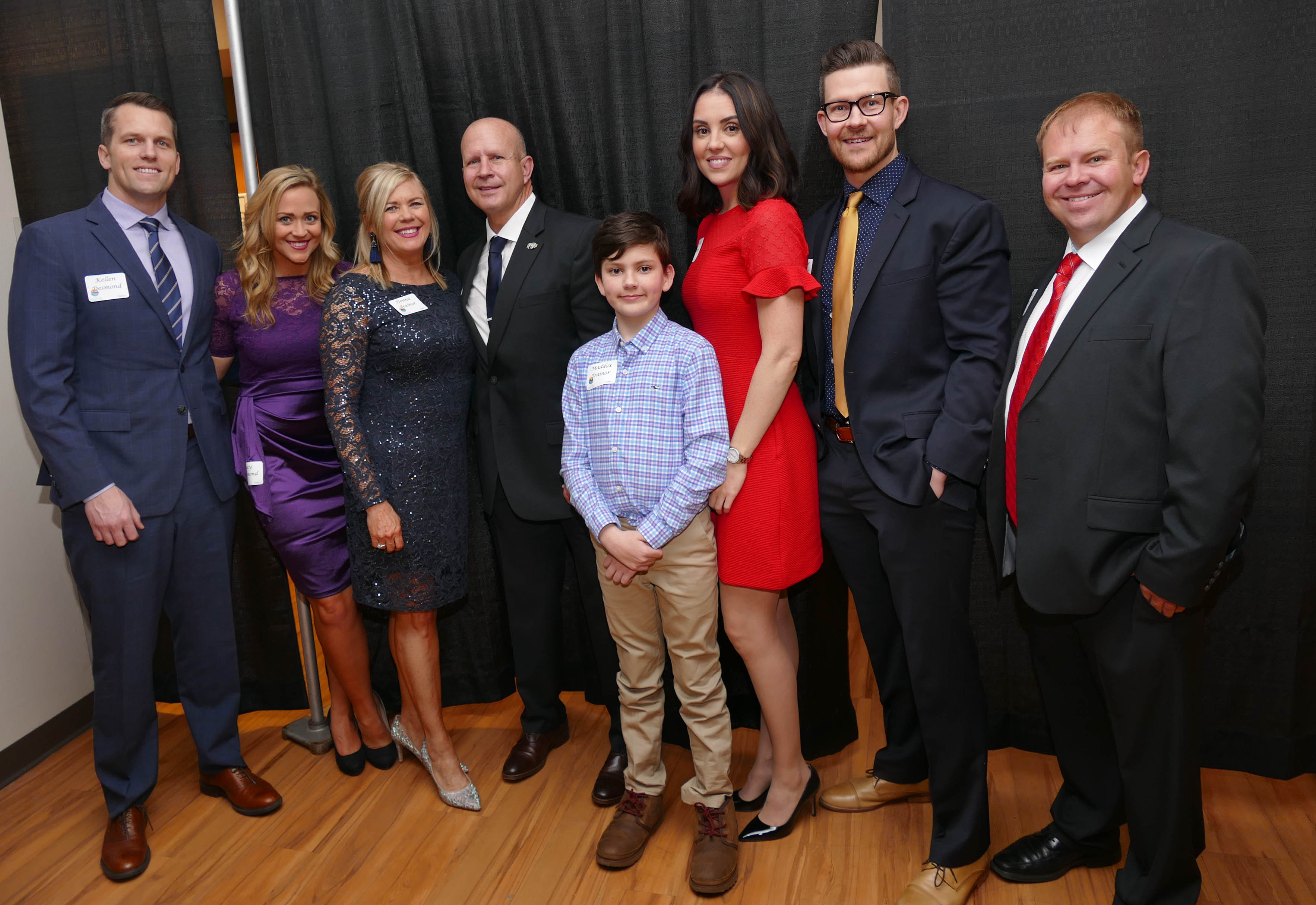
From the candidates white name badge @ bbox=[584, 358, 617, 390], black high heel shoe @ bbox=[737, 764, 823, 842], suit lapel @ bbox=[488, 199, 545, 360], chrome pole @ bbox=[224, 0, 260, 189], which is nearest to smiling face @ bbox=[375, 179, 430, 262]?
suit lapel @ bbox=[488, 199, 545, 360]

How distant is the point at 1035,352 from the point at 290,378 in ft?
6.80

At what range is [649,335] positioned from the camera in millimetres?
2115

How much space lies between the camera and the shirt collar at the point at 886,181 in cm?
205

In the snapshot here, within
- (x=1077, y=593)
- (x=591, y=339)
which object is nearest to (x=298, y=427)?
(x=591, y=339)

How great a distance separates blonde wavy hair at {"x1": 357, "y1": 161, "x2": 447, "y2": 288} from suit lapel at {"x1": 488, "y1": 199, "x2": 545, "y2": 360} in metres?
0.29

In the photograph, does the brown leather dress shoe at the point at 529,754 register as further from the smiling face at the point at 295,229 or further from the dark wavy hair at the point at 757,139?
the dark wavy hair at the point at 757,139

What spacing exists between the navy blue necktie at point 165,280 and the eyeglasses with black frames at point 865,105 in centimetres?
189

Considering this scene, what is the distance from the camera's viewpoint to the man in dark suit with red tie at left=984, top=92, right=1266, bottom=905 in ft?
5.27

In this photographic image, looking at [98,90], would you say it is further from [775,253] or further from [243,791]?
[775,253]

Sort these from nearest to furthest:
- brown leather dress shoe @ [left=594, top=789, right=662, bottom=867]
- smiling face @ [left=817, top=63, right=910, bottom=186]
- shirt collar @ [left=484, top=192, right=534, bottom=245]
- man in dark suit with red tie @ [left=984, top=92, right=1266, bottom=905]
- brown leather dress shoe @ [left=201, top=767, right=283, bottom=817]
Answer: man in dark suit with red tie @ [left=984, top=92, right=1266, bottom=905] → smiling face @ [left=817, top=63, right=910, bottom=186] → brown leather dress shoe @ [left=594, top=789, right=662, bottom=867] → shirt collar @ [left=484, top=192, right=534, bottom=245] → brown leather dress shoe @ [left=201, top=767, right=283, bottom=817]

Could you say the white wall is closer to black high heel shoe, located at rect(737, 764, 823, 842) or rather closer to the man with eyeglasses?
black high heel shoe, located at rect(737, 764, 823, 842)

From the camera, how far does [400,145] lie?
9.39 feet

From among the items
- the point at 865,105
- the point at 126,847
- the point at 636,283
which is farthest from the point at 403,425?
the point at 865,105

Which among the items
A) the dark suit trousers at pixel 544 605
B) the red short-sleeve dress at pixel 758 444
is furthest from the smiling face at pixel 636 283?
the dark suit trousers at pixel 544 605
